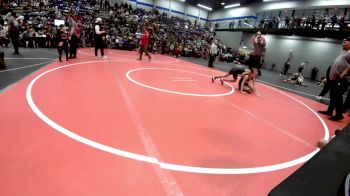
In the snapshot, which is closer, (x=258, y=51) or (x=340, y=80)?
(x=340, y=80)

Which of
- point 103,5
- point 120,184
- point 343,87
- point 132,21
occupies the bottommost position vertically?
point 120,184

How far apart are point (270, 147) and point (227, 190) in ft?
4.70

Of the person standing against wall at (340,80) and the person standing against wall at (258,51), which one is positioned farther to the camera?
the person standing against wall at (258,51)

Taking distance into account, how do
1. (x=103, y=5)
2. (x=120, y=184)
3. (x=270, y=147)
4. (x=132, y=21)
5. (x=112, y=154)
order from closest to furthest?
(x=120, y=184) < (x=112, y=154) < (x=270, y=147) < (x=132, y=21) < (x=103, y=5)

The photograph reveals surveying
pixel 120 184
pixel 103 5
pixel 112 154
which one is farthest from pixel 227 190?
pixel 103 5

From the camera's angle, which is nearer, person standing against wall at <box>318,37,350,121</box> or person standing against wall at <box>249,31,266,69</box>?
person standing against wall at <box>318,37,350,121</box>

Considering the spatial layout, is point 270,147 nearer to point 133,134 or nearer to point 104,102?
point 133,134

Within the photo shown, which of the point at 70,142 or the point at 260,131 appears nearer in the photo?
the point at 70,142

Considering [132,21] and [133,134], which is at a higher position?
[132,21]

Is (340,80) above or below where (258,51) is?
below

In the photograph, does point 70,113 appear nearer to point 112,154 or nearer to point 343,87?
point 112,154

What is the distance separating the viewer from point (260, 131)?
387 cm

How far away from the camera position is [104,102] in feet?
14.0

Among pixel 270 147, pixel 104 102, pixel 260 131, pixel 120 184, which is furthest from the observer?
pixel 104 102
